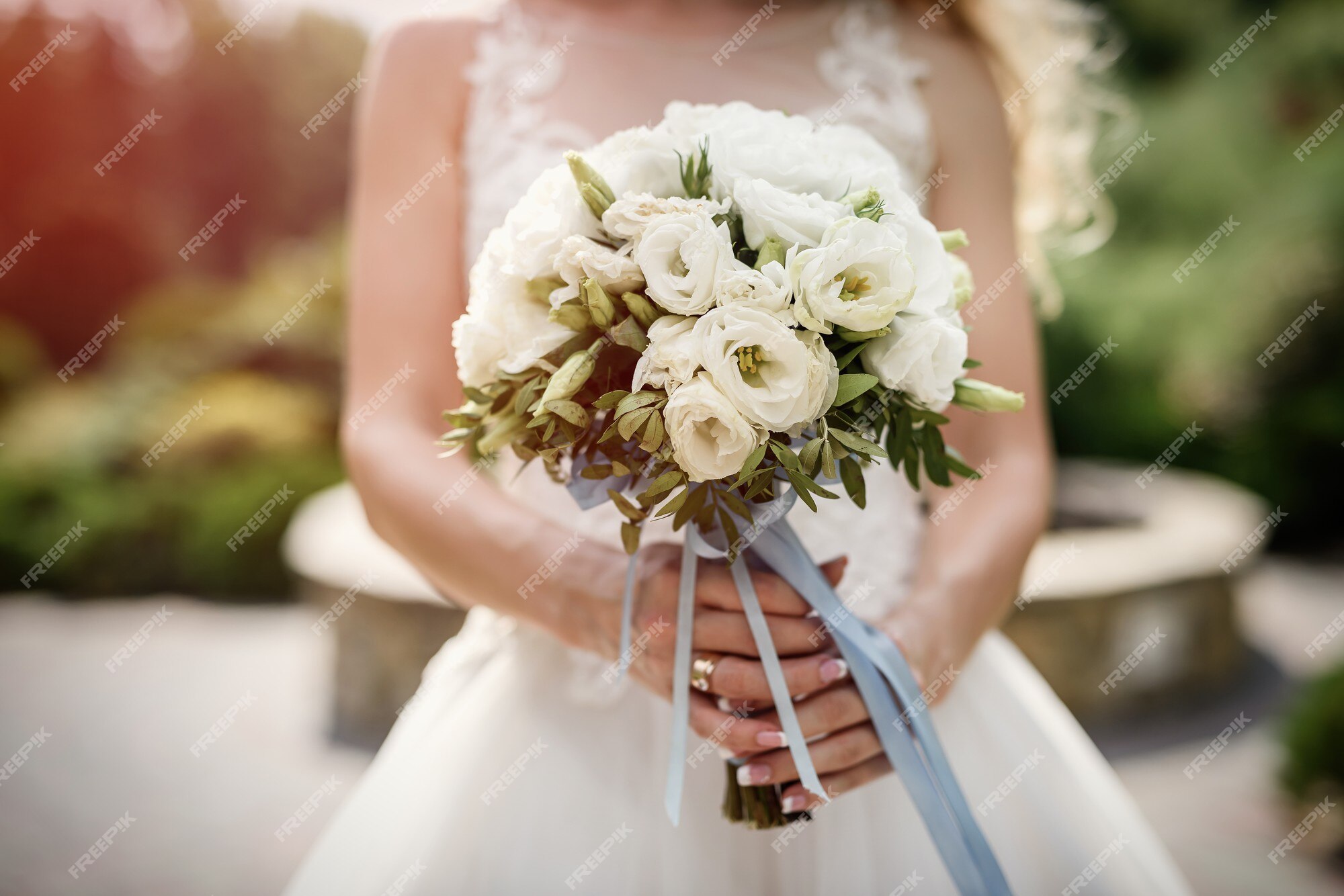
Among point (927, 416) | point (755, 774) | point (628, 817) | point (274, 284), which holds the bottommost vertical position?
point (274, 284)

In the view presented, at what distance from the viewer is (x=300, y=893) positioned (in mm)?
1763

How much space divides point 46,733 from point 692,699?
5.64 m

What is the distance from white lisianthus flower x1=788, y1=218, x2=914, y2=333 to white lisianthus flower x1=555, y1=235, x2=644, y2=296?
8.2 inches

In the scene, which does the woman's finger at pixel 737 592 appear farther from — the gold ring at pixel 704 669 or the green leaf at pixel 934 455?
the green leaf at pixel 934 455

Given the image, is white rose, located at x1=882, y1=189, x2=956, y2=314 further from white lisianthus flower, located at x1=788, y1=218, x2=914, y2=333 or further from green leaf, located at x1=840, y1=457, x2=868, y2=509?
green leaf, located at x1=840, y1=457, x2=868, y2=509

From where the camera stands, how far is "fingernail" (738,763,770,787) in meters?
1.54

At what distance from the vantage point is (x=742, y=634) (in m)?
1.54

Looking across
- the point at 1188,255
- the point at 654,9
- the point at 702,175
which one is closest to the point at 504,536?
the point at 702,175

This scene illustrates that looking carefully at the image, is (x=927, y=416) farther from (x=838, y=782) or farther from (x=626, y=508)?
(x=838, y=782)

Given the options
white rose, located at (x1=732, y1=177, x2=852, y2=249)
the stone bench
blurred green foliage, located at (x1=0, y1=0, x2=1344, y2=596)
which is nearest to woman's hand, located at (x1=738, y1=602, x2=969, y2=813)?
white rose, located at (x1=732, y1=177, x2=852, y2=249)

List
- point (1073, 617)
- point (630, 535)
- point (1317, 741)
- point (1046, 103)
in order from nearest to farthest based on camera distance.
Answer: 1. point (630, 535)
2. point (1046, 103)
3. point (1317, 741)
4. point (1073, 617)

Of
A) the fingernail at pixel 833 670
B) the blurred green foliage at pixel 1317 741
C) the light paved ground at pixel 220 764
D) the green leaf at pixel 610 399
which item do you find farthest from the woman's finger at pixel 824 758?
the blurred green foliage at pixel 1317 741

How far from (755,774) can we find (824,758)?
0.37 ft

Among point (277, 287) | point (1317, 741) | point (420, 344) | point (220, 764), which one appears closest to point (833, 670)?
point (420, 344)
